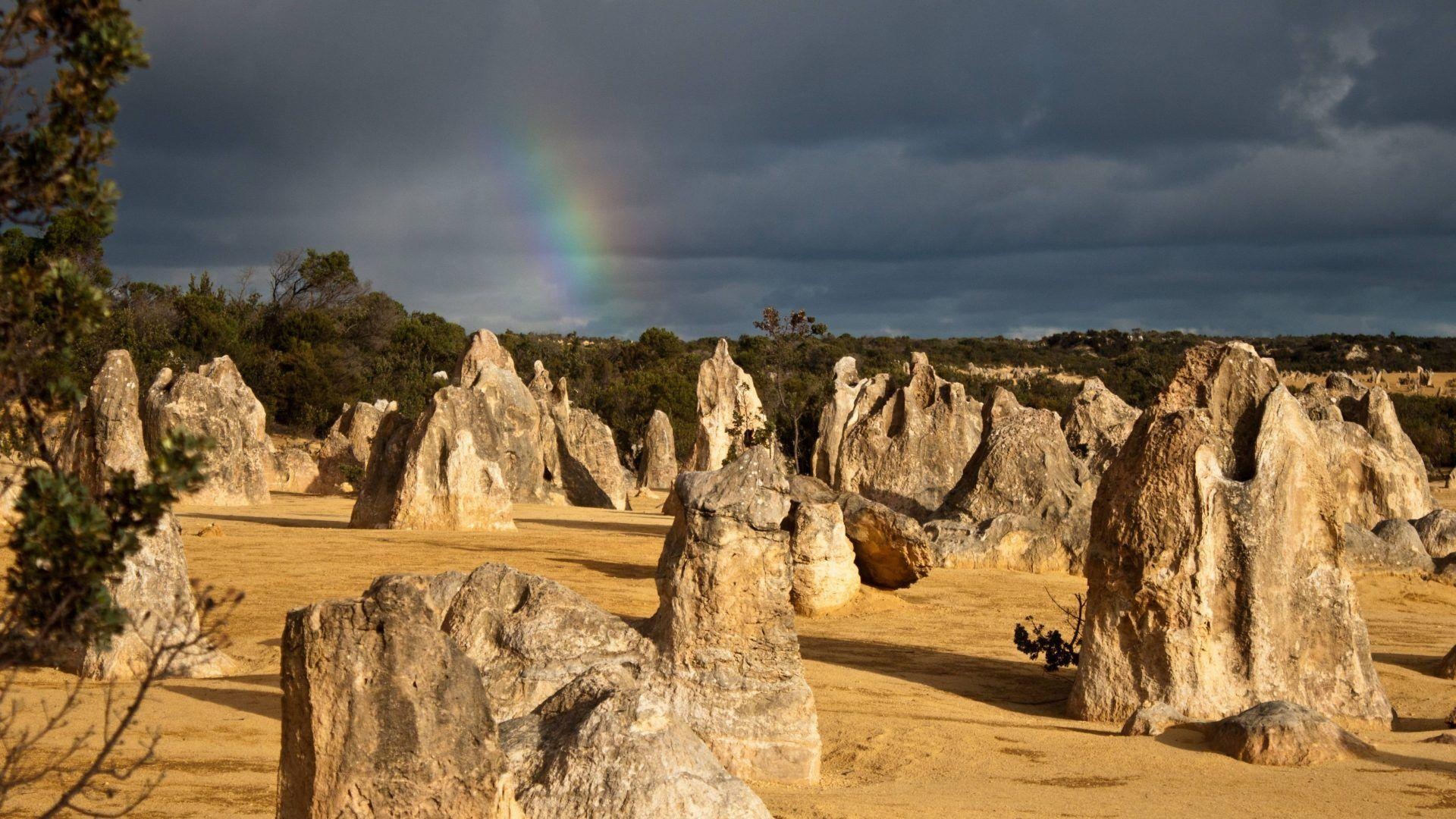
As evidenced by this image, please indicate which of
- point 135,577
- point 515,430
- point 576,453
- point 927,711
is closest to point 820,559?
point 927,711

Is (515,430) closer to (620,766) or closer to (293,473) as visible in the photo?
(293,473)

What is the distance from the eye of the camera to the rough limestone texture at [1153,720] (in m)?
8.17

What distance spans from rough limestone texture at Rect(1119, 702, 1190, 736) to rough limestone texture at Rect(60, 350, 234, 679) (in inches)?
220

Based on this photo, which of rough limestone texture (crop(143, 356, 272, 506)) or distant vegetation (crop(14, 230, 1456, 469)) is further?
distant vegetation (crop(14, 230, 1456, 469))

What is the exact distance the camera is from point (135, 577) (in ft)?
28.4

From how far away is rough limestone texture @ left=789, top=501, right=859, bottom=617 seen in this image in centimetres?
1327

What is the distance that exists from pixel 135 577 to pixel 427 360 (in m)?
47.7

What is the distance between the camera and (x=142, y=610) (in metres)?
8.67

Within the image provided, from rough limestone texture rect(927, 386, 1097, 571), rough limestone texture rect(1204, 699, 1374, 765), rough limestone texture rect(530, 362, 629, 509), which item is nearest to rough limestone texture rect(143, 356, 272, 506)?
rough limestone texture rect(530, 362, 629, 509)

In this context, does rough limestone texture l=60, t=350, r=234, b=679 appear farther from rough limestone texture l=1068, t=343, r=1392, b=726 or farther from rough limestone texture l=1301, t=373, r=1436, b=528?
rough limestone texture l=1301, t=373, r=1436, b=528

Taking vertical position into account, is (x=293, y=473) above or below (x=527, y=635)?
above

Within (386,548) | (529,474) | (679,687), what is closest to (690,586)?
(679,687)

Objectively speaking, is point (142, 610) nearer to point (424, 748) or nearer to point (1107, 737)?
point (424, 748)

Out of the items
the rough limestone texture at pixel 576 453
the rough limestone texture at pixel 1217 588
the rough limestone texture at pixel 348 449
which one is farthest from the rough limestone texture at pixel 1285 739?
the rough limestone texture at pixel 348 449
